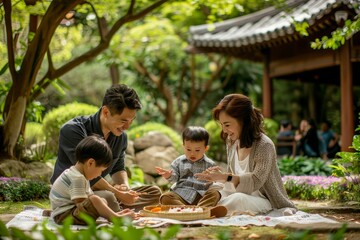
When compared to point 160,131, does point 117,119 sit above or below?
above

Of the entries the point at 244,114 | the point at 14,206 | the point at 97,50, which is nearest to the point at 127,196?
the point at 244,114

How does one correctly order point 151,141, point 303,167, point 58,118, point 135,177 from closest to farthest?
point 135,177 < point 303,167 < point 58,118 < point 151,141

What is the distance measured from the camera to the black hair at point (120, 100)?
5.20m

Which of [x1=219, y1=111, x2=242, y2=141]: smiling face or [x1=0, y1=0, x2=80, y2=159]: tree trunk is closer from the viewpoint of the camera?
[x1=219, y1=111, x2=242, y2=141]: smiling face

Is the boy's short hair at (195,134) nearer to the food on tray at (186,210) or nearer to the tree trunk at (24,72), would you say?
the food on tray at (186,210)

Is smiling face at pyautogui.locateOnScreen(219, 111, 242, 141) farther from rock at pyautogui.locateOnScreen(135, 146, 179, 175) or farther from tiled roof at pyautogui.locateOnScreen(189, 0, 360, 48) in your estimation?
rock at pyautogui.locateOnScreen(135, 146, 179, 175)

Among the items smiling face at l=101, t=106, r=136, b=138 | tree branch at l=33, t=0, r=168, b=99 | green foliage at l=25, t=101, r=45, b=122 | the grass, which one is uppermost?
tree branch at l=33, t=0, r=168, b=99

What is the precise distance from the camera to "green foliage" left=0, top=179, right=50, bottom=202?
7.08m

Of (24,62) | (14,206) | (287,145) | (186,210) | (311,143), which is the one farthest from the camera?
(287,145)

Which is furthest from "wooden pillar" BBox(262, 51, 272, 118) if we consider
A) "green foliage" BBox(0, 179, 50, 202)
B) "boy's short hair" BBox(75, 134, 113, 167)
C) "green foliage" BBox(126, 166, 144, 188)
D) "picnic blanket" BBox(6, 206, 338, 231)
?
"boy's short hair" BBox(75, 134, 113, 167)

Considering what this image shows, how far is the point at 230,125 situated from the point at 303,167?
18.2 ft

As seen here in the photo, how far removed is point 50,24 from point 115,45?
864 cm

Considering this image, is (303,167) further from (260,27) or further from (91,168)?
(91,168)

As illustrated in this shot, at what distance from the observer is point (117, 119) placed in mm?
5242
